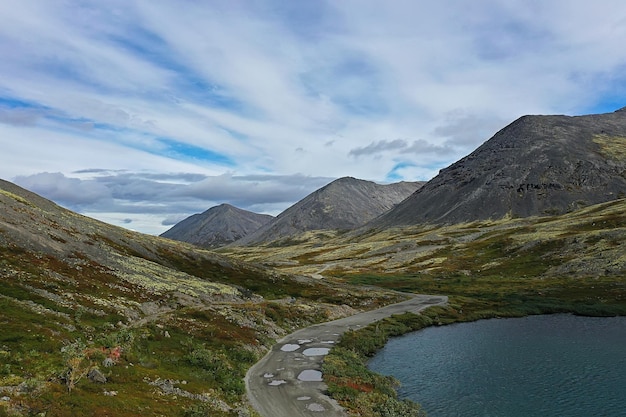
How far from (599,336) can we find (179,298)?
7298 centimetres

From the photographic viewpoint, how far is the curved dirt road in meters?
36.4

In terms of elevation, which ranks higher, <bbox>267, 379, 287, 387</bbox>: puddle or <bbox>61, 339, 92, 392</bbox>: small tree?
<bbox>61, 339, 92, 392</bbox>: small tree

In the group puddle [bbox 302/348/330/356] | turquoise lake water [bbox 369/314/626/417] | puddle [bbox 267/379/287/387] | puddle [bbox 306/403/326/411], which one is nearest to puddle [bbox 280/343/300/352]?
puddle [bbox 302/348/330/356]

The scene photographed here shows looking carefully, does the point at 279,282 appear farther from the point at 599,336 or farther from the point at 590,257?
the point at 590,257

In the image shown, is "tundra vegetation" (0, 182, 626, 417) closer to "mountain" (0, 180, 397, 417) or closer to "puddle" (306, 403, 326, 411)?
"mountain" (0, 180, 397, 417)

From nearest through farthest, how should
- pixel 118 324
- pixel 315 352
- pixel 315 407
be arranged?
pixel 315 407 < pixel 118 324 < pixel 315 352

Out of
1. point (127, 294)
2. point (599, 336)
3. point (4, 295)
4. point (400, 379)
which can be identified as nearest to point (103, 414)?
point (4, 295)

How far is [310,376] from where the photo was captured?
4562 centimetres

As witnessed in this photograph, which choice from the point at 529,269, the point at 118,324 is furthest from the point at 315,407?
the point at 529,269

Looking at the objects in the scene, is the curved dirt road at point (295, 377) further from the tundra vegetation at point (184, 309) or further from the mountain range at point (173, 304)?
the mountain range at point (173, 304)

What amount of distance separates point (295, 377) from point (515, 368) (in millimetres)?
30057

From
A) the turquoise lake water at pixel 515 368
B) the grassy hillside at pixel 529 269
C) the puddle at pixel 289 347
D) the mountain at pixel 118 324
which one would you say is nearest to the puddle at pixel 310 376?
the mountain at pixel 118 324

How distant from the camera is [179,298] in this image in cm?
7150

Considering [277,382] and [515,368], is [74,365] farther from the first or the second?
[515,368]
